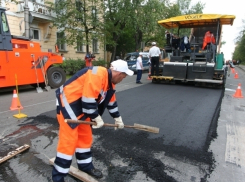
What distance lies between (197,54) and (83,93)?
811 centimetres

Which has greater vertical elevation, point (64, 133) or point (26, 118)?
point (64, 133)

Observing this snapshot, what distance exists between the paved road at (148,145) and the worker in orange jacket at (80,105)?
0.48 meters

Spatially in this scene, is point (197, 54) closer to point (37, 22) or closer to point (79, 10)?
point (79, 10)

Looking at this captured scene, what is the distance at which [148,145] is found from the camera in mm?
3273

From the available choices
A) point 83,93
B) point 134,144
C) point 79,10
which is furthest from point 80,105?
point 79,10

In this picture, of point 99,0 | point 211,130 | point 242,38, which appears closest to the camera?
point 211,130

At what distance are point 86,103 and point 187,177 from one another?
153 cm

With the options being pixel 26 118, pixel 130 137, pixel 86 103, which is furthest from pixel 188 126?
pixel 26 118

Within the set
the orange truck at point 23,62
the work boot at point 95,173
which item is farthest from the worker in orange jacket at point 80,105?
the orange truck at point 23,62

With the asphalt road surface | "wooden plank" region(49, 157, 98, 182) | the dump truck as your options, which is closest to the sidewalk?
the asphalt road surface

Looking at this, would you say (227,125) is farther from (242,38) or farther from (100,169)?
(242,38)

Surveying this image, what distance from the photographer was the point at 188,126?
411 centimetres

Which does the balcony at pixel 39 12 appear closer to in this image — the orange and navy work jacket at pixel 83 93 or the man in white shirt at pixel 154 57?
the man in white shirt at pixel 154 57

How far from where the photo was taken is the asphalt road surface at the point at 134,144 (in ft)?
8.28
